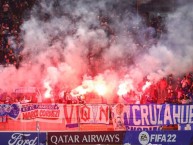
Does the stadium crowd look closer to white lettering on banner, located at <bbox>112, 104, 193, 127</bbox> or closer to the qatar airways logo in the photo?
white lettering on banner, located at <bbox>112, 104, 193, 127</bbox>

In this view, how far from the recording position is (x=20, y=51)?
18047mm

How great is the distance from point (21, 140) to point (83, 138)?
1741mm

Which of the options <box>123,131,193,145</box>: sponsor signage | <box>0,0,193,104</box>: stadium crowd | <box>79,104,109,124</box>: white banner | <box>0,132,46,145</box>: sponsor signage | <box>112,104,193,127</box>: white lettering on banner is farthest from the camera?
<box>0,0,193,104</box>: stadium crowd

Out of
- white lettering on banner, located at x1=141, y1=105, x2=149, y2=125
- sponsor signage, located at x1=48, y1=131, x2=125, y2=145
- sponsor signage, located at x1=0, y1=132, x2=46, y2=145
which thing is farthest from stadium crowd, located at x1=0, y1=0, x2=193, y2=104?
sponsor signage, located at x1=0, y1=132, x2=46, y2=145

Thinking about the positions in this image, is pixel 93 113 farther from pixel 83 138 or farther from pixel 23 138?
pixel 23 138

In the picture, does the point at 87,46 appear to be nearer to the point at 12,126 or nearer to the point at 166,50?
the point at 166,50

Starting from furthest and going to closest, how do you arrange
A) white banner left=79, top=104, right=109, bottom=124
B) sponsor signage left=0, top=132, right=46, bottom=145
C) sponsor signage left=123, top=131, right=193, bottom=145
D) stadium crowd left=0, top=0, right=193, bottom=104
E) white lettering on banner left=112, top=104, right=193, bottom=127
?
1. stadium crowd left=0, top=0, right=193, bottom=104
2. white banner left=79, top=104, right=109, bottom=124
3. white lettering on banner left=112, top=104, right=193, bottom=127
4. sponsor signage left=123, top=131, right=193, bottom=145
5. sponsor signage left=0, top=132, right=46, bottom=145

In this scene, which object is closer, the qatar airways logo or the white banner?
the qatar airways logo

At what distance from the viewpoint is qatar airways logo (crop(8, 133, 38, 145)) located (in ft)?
39.1

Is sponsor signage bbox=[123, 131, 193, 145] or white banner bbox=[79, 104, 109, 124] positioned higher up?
white banner bbox=[79, 104, 109, 124]

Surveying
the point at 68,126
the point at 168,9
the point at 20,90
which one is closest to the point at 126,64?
the point at 168,9

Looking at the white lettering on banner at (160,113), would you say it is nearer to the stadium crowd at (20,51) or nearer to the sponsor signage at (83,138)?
the sponsor signage at (83,138)

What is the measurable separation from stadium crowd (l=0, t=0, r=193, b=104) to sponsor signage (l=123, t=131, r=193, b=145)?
2.89 metres

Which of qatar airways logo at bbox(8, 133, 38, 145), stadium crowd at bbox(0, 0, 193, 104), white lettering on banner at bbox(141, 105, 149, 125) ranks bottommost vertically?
qatar airways logo at bbox(8, 133, 38, 145)
